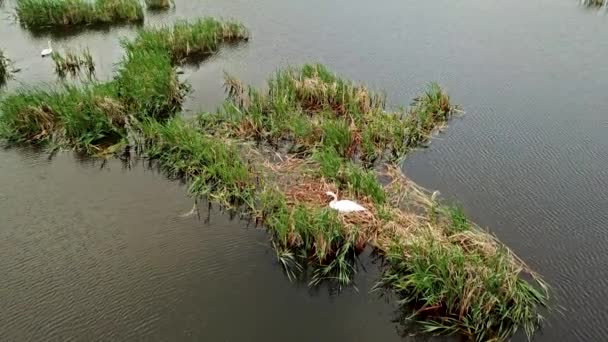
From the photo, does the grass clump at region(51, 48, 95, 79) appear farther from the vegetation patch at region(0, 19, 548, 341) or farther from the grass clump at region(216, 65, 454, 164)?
the grass clump at region(216, 65, 454, 164)

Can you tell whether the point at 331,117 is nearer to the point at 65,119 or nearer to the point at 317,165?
the point at 317,165

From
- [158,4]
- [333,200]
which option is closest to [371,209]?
[333,200]

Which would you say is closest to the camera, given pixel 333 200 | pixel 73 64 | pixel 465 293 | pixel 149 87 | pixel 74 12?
pixel 465 293

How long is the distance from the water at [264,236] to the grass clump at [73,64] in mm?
290

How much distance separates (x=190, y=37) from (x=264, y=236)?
6.47 m

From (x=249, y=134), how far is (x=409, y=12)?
6.88m

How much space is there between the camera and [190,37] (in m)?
11.0

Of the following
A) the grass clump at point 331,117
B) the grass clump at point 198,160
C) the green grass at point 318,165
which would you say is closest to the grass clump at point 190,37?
the green grass at point 318,165

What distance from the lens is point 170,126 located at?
25.1 feet

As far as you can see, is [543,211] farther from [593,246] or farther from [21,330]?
[21,330]

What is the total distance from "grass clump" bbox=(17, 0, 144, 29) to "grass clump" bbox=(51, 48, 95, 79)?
2436 millimetres

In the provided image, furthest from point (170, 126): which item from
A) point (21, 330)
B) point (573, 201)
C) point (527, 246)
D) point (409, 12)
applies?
point (409, 12)

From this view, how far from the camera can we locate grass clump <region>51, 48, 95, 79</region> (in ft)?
34.1

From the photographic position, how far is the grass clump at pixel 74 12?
12.6 meters
